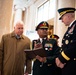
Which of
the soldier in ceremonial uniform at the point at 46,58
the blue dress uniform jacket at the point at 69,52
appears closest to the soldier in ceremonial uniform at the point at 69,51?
the blue dress uniform jacket at the point at 69,52

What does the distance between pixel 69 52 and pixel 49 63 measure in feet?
2.64

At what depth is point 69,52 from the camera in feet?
6.38

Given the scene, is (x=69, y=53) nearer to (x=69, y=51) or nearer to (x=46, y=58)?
(x=69, y=51)

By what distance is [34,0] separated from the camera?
8375mm

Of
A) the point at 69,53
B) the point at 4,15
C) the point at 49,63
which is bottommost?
the point at 49,63

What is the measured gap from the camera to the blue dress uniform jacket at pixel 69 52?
1.95 meters

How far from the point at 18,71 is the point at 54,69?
21.6 inches

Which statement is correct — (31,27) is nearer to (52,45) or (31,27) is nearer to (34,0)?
(34,0)

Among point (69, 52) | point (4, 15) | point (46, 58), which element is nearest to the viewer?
point (69, 52)

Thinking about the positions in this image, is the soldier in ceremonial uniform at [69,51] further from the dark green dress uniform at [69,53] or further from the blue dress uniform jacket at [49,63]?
the blue dress uniform jacket at [49,63]

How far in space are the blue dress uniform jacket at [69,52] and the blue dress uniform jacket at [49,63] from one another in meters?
0.63

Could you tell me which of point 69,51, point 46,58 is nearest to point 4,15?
point 46,58

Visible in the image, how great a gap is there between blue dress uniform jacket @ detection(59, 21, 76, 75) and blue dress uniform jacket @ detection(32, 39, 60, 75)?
632mm

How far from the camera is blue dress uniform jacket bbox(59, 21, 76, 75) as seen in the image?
195 centimetres
